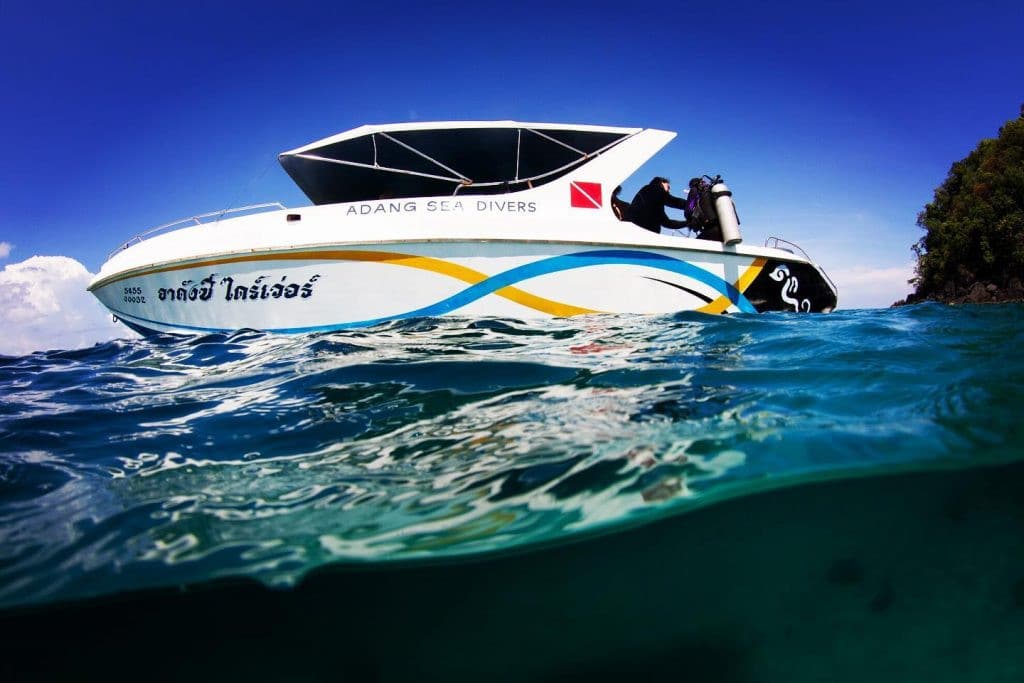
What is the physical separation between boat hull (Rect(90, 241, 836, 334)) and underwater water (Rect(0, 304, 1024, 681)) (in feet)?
10.1

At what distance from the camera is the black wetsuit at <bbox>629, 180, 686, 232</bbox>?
641 cm

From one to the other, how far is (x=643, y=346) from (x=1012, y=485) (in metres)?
2.18

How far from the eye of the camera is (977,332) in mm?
4000

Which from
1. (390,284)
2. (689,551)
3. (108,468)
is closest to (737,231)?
(390,284)

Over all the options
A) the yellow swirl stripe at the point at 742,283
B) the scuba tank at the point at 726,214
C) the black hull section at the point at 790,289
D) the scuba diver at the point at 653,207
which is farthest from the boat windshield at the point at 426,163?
the black hull section at the point at 790,289

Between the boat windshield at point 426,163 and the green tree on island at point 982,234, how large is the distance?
26.9 metres

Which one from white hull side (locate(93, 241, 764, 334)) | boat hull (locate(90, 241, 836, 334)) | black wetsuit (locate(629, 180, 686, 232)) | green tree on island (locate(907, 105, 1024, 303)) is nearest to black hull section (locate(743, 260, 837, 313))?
boat hull (locate(90, 241, 836, 334))

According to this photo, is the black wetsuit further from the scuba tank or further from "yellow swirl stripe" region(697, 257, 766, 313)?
"yellow swirl stripe" region(697, 257, 766, 313)

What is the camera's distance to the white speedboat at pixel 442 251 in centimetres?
536

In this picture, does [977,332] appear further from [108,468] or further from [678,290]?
[108,468]

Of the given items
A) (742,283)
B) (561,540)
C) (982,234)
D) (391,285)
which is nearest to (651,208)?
(742,283)

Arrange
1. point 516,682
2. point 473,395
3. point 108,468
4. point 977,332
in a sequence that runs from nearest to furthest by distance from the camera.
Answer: point 516,682
point 108,468
point 473,395
point 977,332

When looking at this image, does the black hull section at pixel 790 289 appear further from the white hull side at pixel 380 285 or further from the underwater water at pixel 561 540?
the underwater water at pixel 561 540

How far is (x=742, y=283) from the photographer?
623cm
